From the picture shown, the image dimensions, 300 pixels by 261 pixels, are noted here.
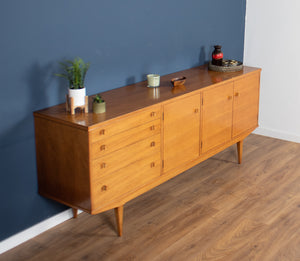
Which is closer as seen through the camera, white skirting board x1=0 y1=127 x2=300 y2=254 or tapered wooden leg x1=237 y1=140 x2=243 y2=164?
white skirting board x1=0 y1=127 x2=300 y2=254

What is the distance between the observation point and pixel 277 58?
4.30 meters

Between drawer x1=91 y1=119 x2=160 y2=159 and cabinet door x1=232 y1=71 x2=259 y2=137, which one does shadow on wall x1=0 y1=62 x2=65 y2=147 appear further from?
cabinet door x1=232 y1=71 x2=259 y2=137

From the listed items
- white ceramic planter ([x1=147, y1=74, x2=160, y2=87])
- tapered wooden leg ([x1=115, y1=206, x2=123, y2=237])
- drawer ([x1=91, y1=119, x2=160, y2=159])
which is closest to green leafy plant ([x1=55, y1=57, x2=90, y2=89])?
drawer ([x1=91, y1=119, x2=160, y2=159])

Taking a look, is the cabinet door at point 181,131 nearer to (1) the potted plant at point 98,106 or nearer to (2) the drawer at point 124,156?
(2) the drawer at point 124,156

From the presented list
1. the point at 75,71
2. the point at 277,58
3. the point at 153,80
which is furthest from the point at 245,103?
the point at 75,71

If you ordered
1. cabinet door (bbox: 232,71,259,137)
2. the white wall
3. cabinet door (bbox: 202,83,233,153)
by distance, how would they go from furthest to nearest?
the white wall → cabinet door (bbox: 232,71,259,137) → cabinet door (bbox: 202,83,233,153)

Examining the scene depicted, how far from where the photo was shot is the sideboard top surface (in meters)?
2.54

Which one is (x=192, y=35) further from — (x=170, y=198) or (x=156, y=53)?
(x=170, y=198)

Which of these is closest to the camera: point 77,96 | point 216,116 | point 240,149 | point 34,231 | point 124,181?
point 77,96

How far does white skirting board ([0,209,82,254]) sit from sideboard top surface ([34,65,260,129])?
710mm

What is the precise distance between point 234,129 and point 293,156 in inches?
28.9

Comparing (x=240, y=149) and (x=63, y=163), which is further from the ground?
(x=63, y=163)

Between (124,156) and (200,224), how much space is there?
730mm

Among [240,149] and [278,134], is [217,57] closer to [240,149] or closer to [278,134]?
[240,149]
